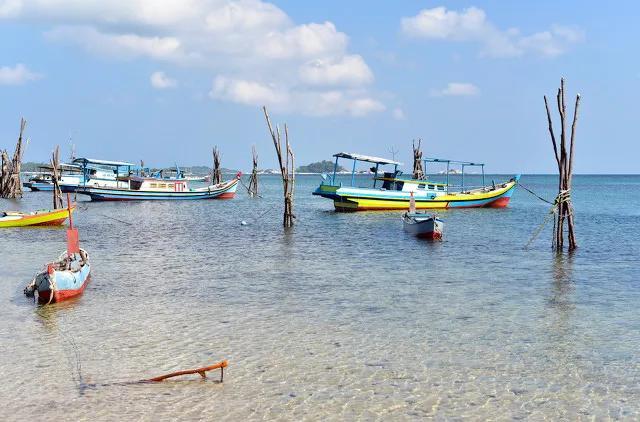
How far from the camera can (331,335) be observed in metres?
12.4

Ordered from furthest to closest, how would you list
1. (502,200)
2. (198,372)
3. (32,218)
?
1. (502,200)
2. (32,218)
3. (198,372)

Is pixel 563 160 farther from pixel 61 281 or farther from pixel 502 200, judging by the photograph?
pixel 502 200

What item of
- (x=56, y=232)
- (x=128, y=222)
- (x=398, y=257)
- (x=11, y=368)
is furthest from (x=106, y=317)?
(x=128, y=222)

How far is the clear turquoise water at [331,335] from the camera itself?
9.03 m

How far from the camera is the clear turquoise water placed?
9.03 m

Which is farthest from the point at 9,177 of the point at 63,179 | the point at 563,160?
the point at 563,160

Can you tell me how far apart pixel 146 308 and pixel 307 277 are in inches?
219

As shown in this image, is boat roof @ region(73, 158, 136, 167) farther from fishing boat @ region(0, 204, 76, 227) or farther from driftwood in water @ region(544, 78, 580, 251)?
driftwood in water @ region(544, 78, 580, 251)

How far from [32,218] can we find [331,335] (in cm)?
2436

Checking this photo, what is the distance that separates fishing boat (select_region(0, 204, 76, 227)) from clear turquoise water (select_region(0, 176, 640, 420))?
7397 millimetres

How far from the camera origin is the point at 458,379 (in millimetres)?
9930

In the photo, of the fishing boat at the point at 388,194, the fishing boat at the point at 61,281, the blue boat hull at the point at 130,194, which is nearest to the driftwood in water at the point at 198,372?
Result: the fishing boat at the point at 61,281

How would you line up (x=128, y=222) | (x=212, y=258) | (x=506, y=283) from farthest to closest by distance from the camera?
(x=128, y=222), (x=212, y=258), (x=506, y=283)

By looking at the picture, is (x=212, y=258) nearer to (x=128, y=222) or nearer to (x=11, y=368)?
(x=11, y=368)
